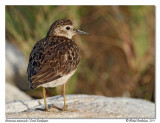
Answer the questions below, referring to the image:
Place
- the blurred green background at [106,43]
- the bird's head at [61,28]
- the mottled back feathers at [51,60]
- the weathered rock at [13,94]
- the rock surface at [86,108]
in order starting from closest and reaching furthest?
the mottled back feathers at [51,60]
the rock surface at [86,108]
the bird's head at [61,28]
the weathered rock at [13,94]
the blurred green background at [106,43]

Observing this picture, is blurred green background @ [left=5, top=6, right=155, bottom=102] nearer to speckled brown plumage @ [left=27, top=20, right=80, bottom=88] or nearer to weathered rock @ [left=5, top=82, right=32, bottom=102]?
weathered rock @ [left=5, top=82, right=32, bottom=102]

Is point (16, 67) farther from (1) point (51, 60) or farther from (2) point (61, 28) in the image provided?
(1) point (51, 60)

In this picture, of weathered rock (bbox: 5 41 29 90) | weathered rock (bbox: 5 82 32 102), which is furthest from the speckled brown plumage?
weathered rock (bbox: 5 41 29 90)

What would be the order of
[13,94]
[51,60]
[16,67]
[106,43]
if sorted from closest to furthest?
[51,60] → [13,94] → [16,67] → [106,43]

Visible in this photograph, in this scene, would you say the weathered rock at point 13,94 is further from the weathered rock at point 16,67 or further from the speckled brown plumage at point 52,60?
the speckled brown plumage at point 52,60

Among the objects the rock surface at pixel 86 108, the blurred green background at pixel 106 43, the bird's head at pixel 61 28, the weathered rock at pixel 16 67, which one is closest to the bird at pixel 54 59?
the bird's head at pixel 61 28

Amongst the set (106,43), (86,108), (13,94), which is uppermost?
(106,43)

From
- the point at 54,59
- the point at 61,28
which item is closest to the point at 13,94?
the point at 61,28
